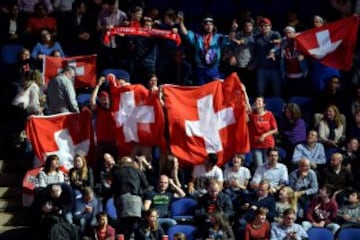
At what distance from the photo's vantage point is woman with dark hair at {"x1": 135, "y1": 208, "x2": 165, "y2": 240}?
18.1 metres

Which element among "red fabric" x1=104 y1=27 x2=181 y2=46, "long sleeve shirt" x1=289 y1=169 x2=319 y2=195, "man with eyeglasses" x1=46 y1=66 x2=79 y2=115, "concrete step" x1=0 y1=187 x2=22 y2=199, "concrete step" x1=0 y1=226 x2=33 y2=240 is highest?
"red fabric" x1=104 y1=27 x2=181 y2=46

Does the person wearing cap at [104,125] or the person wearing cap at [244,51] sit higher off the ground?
the person wearing cap at [244,51]

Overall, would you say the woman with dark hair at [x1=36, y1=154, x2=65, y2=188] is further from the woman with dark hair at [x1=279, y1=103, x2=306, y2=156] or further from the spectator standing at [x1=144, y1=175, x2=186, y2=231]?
the woman with dark hair at [x1=279, y1=103, x2=306, y2=156]

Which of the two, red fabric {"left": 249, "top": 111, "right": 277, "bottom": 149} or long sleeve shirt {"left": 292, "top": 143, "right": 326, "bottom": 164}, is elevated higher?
red fabric {"left": 249, "top": 111, "right": 277, "bottom": 149}

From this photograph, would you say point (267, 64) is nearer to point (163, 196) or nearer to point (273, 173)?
point (273, 173)

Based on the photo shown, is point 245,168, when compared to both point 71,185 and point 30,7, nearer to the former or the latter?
point 71,185

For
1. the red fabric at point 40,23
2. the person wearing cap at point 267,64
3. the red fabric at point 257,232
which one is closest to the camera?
the red fabric at point 257,232

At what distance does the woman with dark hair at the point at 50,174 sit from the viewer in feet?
61.5

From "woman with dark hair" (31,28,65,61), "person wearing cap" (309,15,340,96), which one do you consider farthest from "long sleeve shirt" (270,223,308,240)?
"woman with dark hair" (31,28,65,61)

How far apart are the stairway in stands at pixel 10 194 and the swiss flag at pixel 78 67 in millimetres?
1203

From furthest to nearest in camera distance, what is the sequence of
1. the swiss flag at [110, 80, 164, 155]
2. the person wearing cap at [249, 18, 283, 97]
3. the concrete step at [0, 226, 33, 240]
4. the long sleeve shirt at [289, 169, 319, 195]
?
the person wearing cap at [249, 18, 283, 97] < the swiss flag at [110, 80, 164, 155] < the long sleeve shirt at [289, 169, 319, 195] < the concrete step at [0, 226, 33, 240]

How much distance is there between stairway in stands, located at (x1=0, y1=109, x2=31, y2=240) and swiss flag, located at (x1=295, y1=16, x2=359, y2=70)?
17.8 feet

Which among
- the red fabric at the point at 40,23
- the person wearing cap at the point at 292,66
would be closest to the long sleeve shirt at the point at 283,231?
the person wearing cap at the point at 292,66

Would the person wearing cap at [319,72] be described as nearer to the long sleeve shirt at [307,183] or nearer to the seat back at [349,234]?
the long sleeve shirt at [307,183]
